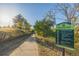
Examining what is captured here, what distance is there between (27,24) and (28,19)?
1.7 inches

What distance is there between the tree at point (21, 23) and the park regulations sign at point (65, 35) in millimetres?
262

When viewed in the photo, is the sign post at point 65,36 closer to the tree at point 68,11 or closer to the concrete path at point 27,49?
the tree at point 68,11

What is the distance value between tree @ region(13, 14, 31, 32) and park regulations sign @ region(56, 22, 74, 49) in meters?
0.26

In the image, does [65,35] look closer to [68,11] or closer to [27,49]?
[68,11]

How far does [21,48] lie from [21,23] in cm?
21

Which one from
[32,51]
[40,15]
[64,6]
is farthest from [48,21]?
[32,51]

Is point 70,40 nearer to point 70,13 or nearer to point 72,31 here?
point 72,31

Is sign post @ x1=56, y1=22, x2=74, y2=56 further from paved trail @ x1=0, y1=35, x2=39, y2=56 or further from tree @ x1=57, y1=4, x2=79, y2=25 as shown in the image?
paved trail @ x1=0, y1=35, x2=39, y2=56

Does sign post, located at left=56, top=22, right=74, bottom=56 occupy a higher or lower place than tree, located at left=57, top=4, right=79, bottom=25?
lower

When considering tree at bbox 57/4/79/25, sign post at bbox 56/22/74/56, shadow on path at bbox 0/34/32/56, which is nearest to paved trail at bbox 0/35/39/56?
shadow on path at bbox 0/34/32/56

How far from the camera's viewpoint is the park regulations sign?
1144 mm

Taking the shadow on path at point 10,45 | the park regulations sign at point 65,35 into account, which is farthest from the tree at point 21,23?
the park regulations sign at point 65,35

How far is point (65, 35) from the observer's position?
3.78ft

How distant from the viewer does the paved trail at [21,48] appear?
44.9 inches
